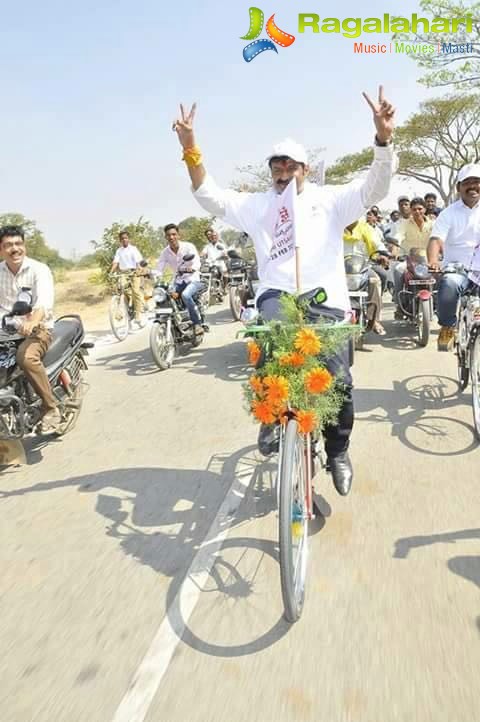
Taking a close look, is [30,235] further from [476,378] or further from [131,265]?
[476,378]

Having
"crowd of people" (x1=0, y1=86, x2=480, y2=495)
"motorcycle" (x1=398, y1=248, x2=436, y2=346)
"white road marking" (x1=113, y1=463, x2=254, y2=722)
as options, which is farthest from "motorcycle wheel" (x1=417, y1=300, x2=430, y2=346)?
"white road marking" (x1=113, y1=463, x2=254, y2=722)

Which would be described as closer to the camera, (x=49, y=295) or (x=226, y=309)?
(x=49, y=295)

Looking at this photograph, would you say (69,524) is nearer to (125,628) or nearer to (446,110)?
→ (125,628)

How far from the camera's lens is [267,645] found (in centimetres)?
257

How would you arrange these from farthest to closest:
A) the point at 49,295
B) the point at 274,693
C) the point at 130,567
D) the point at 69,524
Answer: the point at 49,295 < the point at 69,524 < the point at 130,567 < the point at 274,693

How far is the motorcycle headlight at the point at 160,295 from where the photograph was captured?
8.98 m

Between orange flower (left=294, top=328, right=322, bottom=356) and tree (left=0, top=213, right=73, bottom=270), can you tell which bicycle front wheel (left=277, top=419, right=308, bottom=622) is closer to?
orange flower (left=294, top=328, right=322, bottom=356)

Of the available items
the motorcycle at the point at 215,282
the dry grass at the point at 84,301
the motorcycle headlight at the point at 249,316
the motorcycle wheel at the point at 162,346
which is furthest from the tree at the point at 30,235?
the motorcycle headlight at the point at 249,316

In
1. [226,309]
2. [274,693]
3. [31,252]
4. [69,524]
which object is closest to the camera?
[274,693]

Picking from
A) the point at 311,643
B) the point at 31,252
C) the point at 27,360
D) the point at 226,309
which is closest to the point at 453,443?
the point at 311,643

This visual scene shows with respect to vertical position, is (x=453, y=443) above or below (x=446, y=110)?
below

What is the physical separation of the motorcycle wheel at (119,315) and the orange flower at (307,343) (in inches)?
331

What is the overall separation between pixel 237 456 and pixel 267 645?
7.45 feet

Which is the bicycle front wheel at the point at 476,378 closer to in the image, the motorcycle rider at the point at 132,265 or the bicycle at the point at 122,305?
the bicycle at the point at 122,305
